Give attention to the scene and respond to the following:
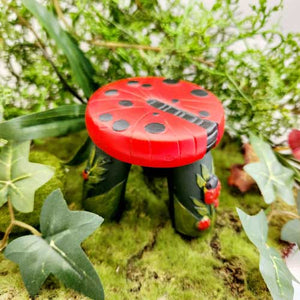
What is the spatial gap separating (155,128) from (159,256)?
0.37 metres

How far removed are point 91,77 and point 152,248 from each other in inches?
24.5

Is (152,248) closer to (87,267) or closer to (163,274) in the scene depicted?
(163,274)

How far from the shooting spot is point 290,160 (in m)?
1.17

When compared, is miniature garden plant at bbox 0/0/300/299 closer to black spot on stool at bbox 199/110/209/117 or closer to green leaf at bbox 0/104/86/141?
green leaf at bbox 0/104/86/141

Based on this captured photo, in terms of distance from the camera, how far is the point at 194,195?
3.12 ft

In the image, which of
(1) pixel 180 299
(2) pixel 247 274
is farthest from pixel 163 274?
(2) pixel 247 274

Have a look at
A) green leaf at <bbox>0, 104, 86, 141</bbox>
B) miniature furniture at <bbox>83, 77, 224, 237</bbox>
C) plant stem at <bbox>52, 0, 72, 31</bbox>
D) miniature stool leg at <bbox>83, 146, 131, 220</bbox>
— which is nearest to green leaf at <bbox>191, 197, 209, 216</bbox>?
miniature furniture at <bbox>83, 77, 224, 237</bbox>

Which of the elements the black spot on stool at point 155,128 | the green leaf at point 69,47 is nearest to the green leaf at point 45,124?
the green leaf at point 69,47

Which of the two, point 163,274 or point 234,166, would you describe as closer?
point 163,274

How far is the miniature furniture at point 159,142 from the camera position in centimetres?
81

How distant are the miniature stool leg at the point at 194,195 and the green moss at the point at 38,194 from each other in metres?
0.33

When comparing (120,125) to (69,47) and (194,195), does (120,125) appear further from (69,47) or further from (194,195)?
(69,47)

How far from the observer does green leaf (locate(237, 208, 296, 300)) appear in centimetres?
76

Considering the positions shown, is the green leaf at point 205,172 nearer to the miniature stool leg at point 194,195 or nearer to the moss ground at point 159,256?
the miniature stool leg at point 194,195
